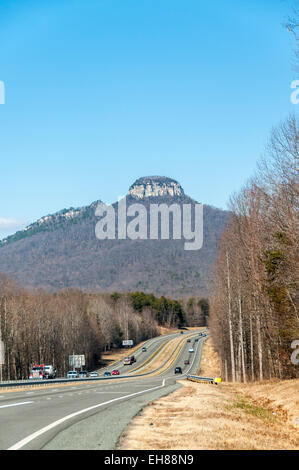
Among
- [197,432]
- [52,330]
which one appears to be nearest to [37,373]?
[52,330]

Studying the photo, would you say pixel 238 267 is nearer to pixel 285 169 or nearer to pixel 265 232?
pixel 265 232

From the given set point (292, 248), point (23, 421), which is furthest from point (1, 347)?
point (23, 421)

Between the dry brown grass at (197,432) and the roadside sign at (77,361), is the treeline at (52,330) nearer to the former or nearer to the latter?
the roadside sign at (77,361)

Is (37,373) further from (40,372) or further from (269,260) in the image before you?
(269,260)

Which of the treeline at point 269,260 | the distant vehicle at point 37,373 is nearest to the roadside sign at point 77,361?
the distant vehicle at point 37,373

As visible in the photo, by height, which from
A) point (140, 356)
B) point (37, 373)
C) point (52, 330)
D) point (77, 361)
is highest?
point (52, 330)

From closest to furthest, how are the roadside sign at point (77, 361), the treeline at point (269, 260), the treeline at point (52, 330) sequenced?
the treeline at point (269, 260), the treeline at point (52, 330), the roadside sign at point (77, 361)

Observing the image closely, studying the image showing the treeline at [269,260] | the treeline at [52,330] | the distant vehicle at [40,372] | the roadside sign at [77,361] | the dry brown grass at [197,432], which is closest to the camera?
the dry brown grass at [197,432]

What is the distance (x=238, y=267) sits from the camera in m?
46.1

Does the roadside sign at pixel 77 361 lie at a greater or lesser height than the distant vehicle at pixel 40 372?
lesser

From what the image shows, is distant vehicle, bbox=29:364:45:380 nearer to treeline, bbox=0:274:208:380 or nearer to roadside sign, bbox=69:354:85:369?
treeline, bbox=0:274:208:380

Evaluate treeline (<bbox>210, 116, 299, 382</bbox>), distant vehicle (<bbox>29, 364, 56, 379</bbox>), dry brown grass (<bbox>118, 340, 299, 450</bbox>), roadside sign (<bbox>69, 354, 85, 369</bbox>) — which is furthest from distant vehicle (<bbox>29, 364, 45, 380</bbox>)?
dry brown grass (<bbox>118, 340, 299, 450</bbox>)

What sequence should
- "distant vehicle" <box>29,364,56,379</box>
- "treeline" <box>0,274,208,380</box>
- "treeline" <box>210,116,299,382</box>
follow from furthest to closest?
"treeline" <box>0,274,208,380</box> < "distant vehicle" <box>29,364,56,379</box> < "treeline" <box>210,116,299,382</box>

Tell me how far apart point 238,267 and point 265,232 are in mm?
10692
